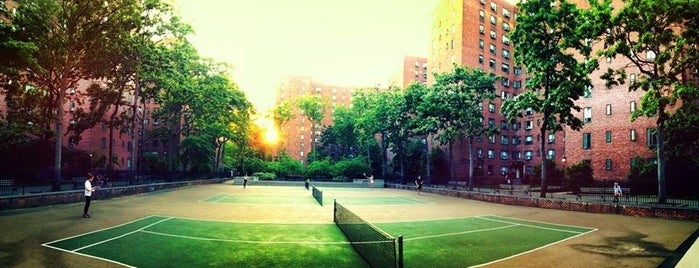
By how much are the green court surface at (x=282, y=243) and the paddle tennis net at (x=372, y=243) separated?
0.33 meters

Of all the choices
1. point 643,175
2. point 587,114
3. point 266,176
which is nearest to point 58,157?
point 266,176

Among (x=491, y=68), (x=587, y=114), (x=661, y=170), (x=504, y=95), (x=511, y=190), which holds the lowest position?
(x=511, y=190)

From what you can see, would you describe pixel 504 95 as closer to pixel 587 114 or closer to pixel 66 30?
pixel 587 114

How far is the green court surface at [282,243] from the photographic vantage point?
11328 millimetres

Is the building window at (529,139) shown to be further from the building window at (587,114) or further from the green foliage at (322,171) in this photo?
the green foliage at (322,171)

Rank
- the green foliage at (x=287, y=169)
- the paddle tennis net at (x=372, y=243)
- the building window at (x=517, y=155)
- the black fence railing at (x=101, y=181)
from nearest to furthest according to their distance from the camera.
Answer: the paddle tennis net at (x=372, y=243) < the black fence railing at (x=101, y=181) < the green foliage at (x=287, y=169) < the building window at (x=517, y=155)

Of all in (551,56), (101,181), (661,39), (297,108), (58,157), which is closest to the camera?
(661,39)

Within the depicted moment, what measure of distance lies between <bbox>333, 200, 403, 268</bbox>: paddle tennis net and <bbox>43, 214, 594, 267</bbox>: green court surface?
329 millimetres

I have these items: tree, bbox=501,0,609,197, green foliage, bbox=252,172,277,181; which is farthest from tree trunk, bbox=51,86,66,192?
tree, bbox=501,0,609,197

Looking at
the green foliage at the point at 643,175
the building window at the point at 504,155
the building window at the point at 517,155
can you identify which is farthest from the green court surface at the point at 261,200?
the building window at the point at 517,155

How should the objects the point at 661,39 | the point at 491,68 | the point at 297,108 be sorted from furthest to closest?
the point at 297,108 < the point at 491,68 < the point at 661,39

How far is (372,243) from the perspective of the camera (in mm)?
11531

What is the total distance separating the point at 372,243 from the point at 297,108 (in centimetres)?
13015

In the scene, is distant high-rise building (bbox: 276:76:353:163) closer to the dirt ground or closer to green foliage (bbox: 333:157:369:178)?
green foliage (bbox: 333:157:369:178)
